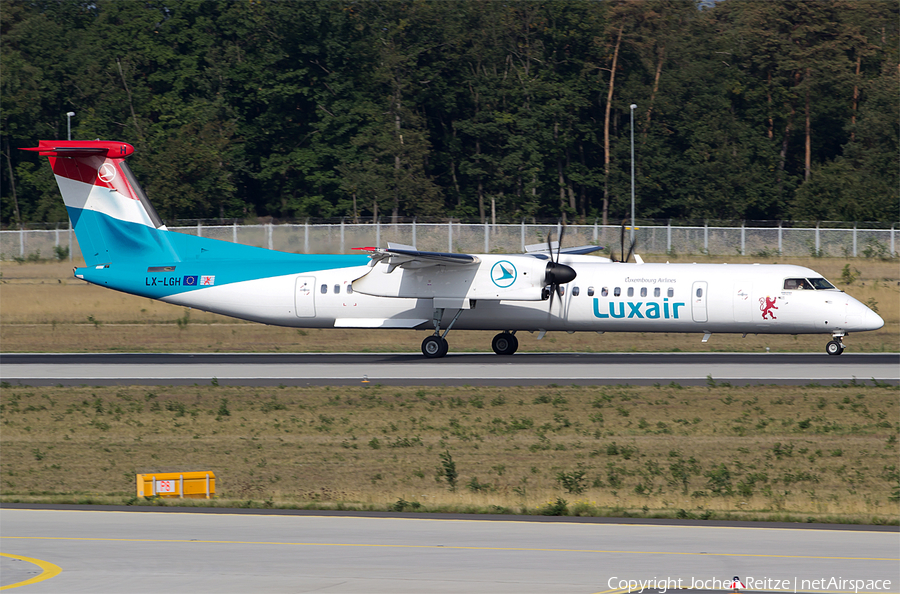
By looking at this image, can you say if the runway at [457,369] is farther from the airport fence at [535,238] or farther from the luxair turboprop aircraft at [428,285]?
the airport fence at [535,238]

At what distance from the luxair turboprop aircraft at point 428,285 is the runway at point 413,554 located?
17.2m

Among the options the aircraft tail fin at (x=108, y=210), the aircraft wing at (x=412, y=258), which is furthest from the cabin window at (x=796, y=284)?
the aircraft tail fin at (x=108, y=210)

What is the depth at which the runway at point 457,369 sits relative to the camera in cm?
2566

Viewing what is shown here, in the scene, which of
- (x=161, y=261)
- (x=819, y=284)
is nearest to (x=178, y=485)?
(x=161, y=261)

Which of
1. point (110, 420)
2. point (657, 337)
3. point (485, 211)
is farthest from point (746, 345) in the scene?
point (485, 211)

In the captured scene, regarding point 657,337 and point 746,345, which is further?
point 657,337

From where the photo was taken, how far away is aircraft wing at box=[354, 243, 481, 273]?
94.9 feet

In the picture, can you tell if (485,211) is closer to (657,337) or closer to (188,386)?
(657,337)

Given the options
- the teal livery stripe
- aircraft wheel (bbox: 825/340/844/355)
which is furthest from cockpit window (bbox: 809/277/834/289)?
the teal livery stripe

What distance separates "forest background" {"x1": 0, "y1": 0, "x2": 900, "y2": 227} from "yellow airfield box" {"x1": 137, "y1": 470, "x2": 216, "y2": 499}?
48.8m

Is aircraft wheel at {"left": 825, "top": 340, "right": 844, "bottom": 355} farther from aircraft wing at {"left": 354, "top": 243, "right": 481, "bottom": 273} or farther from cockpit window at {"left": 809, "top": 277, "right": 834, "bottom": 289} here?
aircraft wing at {"left": 354, "top": 243, "right": 481, "bottom": 273}

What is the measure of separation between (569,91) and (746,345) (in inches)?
1471

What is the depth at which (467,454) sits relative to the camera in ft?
60.9
